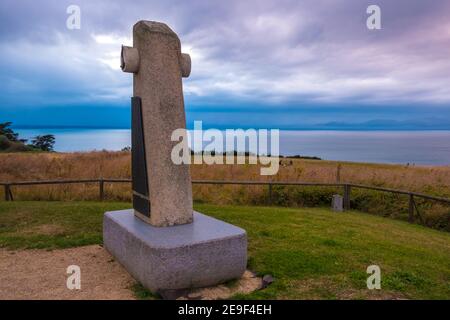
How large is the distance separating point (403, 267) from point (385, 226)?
12.2ft

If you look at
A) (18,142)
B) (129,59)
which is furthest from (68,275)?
(18,142)

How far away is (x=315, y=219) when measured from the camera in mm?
8438

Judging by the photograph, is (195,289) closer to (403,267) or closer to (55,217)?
(403,267)

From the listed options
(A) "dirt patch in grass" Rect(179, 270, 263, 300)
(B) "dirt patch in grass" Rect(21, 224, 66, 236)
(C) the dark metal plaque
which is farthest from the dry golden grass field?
(A) "dirt patch in grass" Rect(179, 270, 263, 300)

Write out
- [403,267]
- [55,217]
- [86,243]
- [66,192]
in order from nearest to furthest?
[403,267] < [86,243] < [55,217] < [66,192]

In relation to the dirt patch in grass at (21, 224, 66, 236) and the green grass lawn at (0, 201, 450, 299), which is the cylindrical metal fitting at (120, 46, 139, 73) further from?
the dirt patch in grass at (21, 224, 66, 236)

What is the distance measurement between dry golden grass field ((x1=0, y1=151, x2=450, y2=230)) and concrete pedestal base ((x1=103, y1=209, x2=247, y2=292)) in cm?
658

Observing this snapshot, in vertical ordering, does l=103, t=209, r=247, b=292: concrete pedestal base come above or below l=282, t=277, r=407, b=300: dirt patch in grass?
above

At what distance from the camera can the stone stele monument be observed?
4.42 m

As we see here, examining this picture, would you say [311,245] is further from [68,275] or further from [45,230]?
[45,230]

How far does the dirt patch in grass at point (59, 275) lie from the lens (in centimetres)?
422

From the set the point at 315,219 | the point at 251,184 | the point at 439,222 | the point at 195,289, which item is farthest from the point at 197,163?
the point at 195,289

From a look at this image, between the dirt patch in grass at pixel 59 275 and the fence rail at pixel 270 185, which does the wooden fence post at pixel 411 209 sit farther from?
the dirt patch in grass at pixel 59 275

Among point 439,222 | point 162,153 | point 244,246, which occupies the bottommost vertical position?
point 439,222
